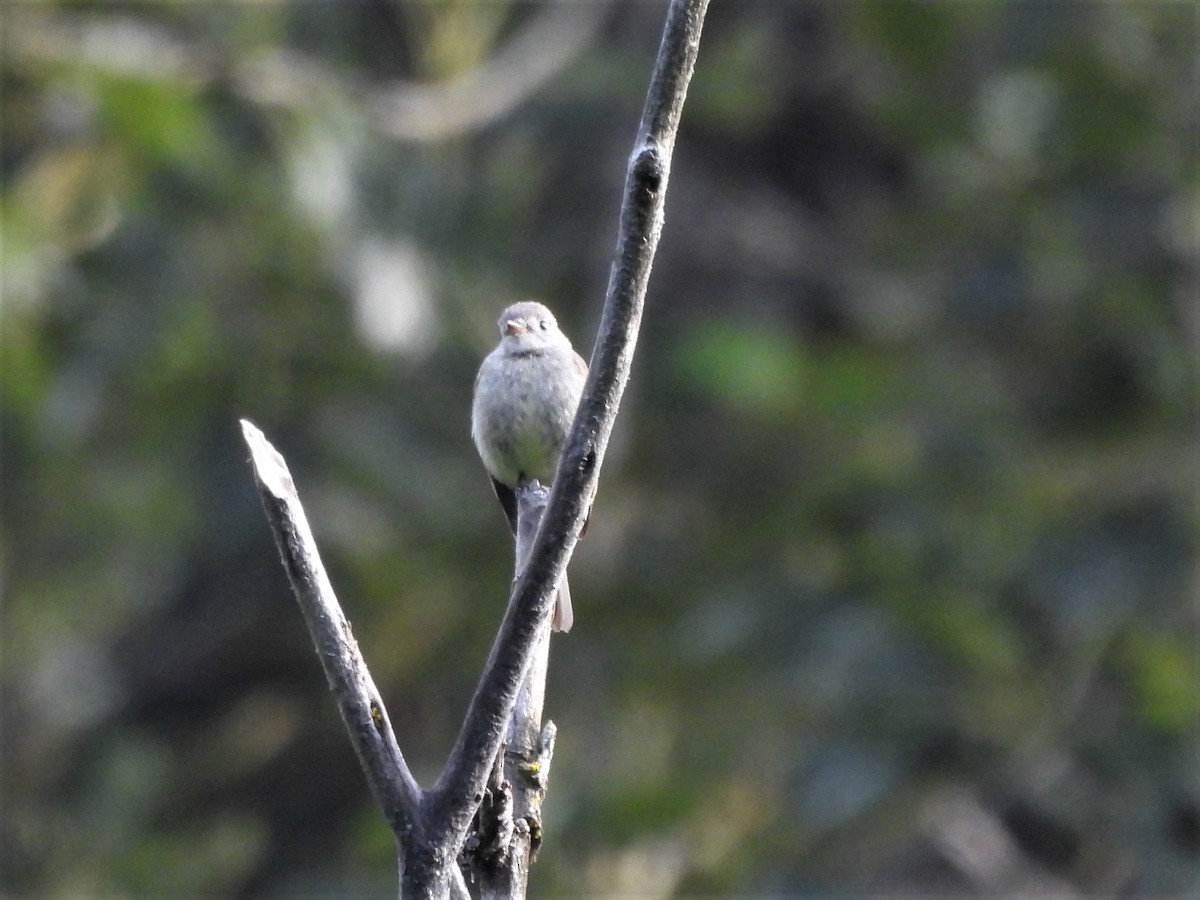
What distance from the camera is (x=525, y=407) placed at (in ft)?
15.7

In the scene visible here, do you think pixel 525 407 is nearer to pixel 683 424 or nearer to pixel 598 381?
pixel 598 381

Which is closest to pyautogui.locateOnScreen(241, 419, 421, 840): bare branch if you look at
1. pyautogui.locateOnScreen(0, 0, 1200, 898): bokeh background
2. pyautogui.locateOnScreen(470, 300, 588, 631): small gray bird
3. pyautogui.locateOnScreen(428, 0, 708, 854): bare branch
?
pyautogui.locateOnScreen(428, 0, 708, 854): bare branch

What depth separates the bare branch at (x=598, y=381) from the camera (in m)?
2.62

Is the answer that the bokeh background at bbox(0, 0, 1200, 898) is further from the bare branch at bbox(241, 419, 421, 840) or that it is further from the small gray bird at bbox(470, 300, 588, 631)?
the bare branch at bbox(241, 419, 421, 840)

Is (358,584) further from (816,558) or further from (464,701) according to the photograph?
(816,558)

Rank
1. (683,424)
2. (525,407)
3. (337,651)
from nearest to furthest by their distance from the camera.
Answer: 1. (337,651)
2. (525,407)
3. (683,424)

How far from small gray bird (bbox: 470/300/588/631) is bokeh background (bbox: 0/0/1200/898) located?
4279 millimetres

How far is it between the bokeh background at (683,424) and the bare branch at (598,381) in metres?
6.55

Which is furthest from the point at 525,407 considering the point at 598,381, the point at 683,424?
the point at 683,424

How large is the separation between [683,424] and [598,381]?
9103 millimetres

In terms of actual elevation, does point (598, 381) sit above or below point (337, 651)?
above

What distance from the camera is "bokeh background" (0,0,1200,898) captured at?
32.7 ft

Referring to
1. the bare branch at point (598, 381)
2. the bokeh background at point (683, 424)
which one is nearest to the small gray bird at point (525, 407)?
the bare branch at point (598, 381)

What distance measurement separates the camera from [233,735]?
12.8 m
